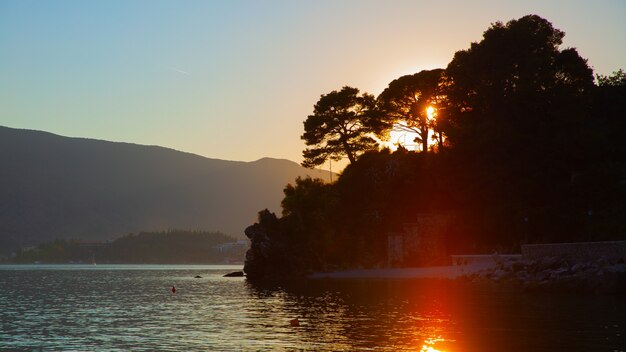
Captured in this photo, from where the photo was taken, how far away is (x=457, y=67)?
297ft

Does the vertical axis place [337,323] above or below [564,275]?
below

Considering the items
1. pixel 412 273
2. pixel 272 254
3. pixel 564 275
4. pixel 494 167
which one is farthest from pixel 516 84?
pixel 272 254

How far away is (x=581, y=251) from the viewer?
60.7 meters

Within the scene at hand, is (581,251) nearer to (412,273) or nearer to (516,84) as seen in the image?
(412,273)

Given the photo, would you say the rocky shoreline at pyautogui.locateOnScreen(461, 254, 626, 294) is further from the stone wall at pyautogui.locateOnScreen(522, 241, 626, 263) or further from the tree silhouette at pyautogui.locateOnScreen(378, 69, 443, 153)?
the tree silhouette at pyautogui.locateOnScreen(378, 69, 443, 153)

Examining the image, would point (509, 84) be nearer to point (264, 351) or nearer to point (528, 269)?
point (528, 269)

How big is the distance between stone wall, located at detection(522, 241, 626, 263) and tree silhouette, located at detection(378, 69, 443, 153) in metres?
32.3

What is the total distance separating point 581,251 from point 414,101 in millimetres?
43029

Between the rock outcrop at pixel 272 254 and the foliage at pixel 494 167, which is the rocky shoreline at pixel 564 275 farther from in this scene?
the rock outcrop at pixel 272 254

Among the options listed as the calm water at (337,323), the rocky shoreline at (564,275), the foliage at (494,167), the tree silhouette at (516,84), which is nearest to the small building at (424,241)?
the foliage at (494,167)

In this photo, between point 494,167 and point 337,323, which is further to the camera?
point 494,167

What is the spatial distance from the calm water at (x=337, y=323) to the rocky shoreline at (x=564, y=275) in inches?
82.8

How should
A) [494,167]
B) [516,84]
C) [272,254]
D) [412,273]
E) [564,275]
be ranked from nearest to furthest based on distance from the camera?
[564,275]
[494,167]
[412,273]
[516,84]
[272,254]

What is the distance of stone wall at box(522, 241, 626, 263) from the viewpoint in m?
57.4
